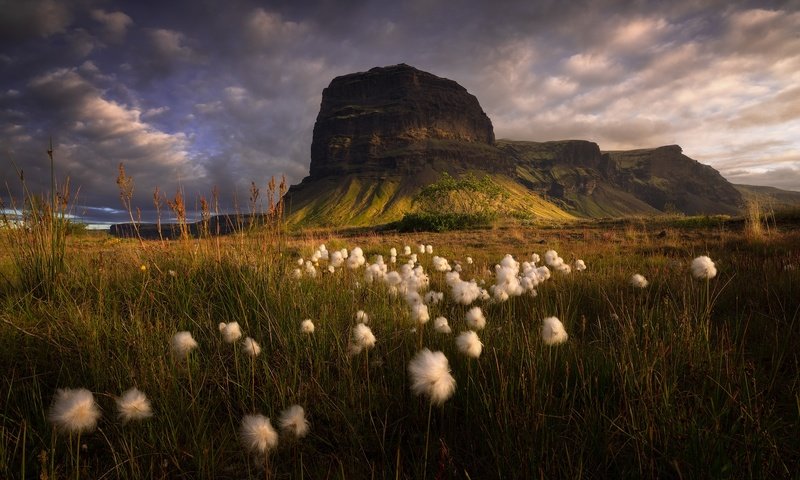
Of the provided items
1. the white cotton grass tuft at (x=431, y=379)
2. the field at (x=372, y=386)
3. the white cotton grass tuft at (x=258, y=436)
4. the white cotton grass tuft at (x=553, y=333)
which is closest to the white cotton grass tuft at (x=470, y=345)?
the field at (x=372, y=386)

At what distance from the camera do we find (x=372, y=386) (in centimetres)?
258

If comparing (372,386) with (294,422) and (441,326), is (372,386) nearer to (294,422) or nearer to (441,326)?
(294,422)

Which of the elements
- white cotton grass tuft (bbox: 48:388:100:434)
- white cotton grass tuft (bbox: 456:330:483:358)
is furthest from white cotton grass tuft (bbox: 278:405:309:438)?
Answer: white cotton grass tuft (bbox: 456:330:483:358)

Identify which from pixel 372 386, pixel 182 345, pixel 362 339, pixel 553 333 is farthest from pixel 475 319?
pixel 182 345

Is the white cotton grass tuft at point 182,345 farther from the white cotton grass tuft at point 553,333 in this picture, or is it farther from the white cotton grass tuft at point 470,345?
the white cotton grass tuft at point 553,333

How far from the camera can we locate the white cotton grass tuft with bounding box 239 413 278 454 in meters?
1.84

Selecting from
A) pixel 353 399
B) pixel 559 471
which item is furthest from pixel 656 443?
pixel 353 399

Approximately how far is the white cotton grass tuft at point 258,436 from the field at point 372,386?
0.25 ft

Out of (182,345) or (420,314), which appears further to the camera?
(420,314)

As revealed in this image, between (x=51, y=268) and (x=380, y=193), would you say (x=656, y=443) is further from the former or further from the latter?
(x=380, y=193)

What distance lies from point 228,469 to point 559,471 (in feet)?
5.50

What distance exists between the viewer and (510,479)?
1751 millimetres

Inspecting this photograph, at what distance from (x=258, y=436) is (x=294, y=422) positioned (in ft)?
0.75

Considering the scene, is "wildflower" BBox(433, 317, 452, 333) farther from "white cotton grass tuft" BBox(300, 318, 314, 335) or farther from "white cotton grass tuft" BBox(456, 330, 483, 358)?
"white cotton grass tuft" BBox(300, 318, 314, 335)
